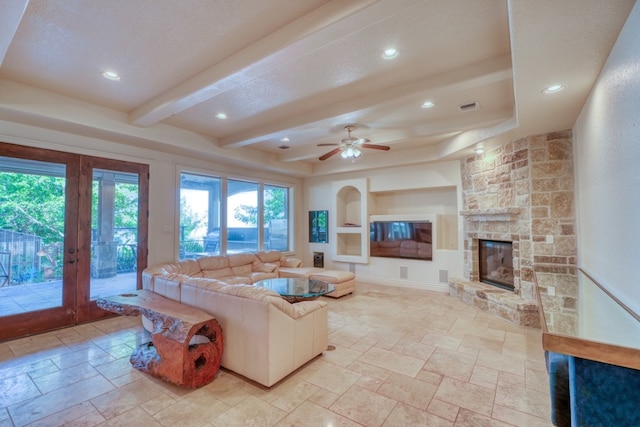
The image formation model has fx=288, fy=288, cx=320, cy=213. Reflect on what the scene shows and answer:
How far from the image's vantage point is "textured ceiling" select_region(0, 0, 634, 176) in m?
2.04

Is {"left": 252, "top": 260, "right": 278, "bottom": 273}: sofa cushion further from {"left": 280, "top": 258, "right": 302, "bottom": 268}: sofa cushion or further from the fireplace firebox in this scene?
the fireplace firebox

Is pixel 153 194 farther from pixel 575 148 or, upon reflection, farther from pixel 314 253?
pixel 575 148

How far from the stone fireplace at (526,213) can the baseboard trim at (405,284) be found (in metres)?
0.75

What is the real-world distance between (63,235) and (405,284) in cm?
616

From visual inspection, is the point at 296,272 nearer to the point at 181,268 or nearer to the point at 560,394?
the point at 181,268

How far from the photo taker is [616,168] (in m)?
2.24

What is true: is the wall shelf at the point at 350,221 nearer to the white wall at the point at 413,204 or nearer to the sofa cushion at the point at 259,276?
the white wall at the point at 413,204

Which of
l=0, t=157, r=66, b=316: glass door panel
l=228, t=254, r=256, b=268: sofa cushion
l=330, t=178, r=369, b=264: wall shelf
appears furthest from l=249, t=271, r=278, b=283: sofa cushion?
l=0, t=157, r=66, b=316: glass door panel

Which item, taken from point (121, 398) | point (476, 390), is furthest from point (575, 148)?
point (121, 398)

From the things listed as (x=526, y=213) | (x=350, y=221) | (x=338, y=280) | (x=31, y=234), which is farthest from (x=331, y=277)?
(x=31, y=234)

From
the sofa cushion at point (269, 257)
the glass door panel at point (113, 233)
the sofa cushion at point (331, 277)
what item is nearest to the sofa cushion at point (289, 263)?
the sofa cushion at point (269, 257)

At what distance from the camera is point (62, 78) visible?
3152 mm

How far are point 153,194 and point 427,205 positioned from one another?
5.63 m

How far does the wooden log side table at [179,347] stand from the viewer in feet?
8.23
